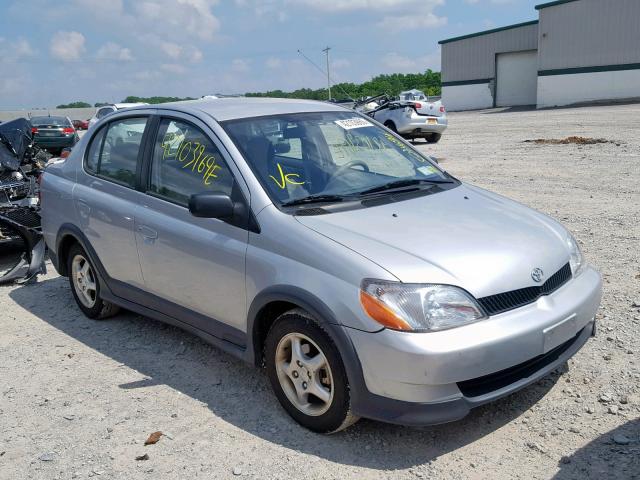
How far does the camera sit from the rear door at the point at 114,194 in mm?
4599

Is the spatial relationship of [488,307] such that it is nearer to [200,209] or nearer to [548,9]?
[200,209]

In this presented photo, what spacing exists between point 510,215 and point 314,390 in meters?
1.61

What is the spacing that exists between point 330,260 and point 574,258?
157 cm

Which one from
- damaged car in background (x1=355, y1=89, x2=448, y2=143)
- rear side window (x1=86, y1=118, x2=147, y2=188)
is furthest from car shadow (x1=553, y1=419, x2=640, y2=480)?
damaged car in background (x1=355, y1=89, x2=448, y2=143)

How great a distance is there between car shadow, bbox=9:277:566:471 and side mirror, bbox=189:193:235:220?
1.17 meters

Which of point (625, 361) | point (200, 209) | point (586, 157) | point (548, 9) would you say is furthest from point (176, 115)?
point (548, 9)

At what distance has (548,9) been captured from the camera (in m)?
41.7

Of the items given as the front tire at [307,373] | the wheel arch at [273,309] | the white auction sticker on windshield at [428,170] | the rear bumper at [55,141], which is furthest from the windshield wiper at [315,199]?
the rear bumper at [55,141]

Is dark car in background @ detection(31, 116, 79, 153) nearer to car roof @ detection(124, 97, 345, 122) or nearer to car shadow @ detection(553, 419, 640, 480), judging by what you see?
car roof @ detection(124, 97, 345, 122)

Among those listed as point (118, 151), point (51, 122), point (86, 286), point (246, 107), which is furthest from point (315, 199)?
point (51, 122)

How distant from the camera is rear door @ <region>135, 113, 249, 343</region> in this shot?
3.77 meters

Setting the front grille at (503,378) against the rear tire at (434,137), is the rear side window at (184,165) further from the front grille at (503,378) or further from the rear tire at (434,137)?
the rear tire at (434,137)

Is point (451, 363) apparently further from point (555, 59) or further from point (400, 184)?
point (555, 59)

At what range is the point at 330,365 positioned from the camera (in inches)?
126
